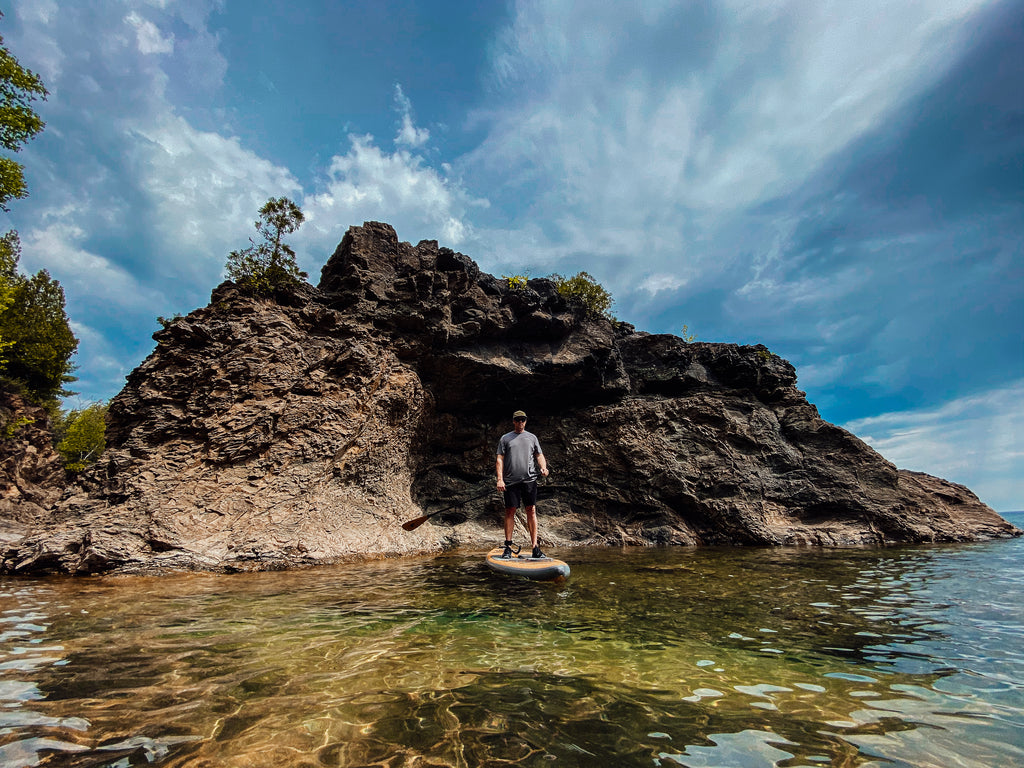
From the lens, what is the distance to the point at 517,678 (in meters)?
3.39

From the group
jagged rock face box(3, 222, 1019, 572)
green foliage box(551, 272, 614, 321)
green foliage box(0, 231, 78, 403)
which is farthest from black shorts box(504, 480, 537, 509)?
green foliage box(0, 231, 78, 403)

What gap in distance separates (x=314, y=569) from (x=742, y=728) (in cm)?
962

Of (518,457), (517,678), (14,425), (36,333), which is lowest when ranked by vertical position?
(517,678)

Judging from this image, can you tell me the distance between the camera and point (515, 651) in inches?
159

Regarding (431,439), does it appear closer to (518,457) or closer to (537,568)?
(518,457)

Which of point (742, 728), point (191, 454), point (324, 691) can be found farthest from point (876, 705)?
point (191, 454)

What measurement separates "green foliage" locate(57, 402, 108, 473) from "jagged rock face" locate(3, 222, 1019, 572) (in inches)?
1385

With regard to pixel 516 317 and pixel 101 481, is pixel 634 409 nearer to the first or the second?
pixel 516 317

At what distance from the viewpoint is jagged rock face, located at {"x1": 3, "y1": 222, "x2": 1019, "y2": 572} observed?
10.8 metres

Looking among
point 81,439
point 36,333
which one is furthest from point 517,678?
point 81,439

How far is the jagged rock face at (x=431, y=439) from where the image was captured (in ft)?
35.5

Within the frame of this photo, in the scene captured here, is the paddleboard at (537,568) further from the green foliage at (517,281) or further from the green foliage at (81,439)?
the green foliage at (81,439)

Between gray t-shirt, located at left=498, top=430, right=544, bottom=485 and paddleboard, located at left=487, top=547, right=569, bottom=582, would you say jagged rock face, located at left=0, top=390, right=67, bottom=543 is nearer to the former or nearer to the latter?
gray t-shirt, located at left=498, top=430, right=544, bottom=485

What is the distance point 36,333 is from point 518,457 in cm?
3298
